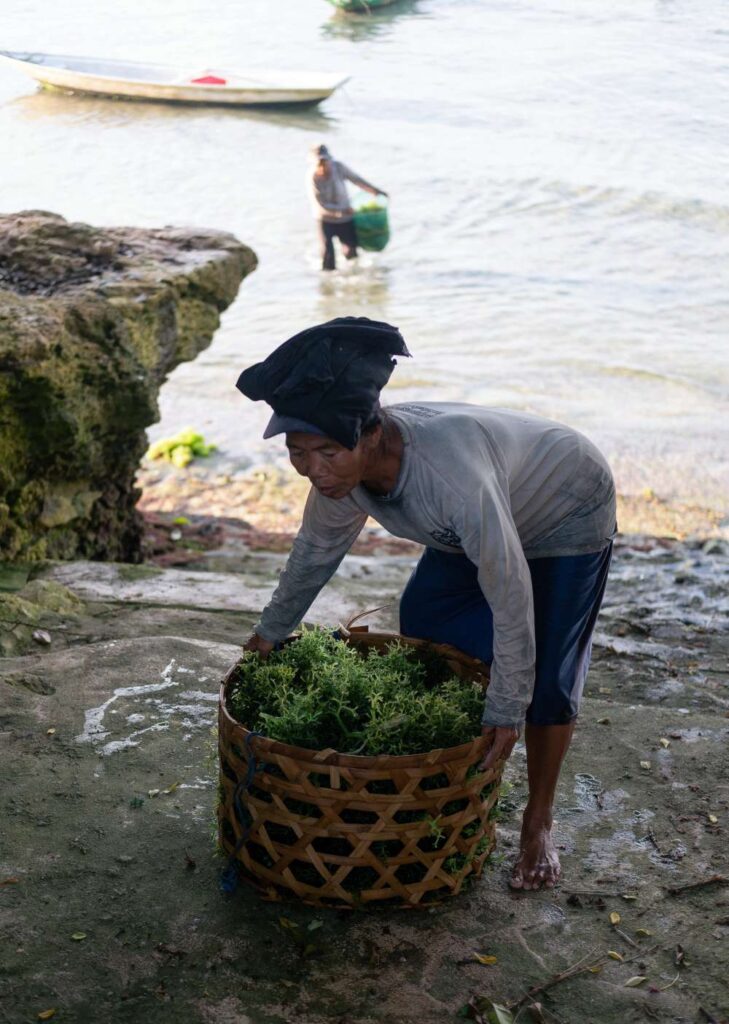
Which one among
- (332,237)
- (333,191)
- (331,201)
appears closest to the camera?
(333,191)

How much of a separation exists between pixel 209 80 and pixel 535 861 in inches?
880

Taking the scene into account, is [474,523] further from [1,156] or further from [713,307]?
[1,156]

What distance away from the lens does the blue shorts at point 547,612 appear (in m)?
2.82

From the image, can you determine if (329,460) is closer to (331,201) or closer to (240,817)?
(240,817)

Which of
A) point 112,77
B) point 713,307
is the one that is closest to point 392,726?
point 713,307

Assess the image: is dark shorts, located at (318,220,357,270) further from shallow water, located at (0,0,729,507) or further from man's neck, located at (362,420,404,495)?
man's neck, located at (362,420,404,495)

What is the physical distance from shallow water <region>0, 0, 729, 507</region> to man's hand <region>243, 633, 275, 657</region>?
283 inches

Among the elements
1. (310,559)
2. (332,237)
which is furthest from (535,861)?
(332,237)

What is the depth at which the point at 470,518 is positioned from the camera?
2.43m

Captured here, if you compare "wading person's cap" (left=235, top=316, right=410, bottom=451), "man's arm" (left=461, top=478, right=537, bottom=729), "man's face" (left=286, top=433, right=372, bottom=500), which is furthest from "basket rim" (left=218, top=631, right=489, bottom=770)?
"wading person's cap" (left=235, top=316, right=410, bottom=451)

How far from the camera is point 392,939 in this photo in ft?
8.42

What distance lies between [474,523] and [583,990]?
43.0 inches

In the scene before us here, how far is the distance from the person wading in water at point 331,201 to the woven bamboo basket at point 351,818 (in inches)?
525

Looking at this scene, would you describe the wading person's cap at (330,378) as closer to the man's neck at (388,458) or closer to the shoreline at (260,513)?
the man's neck at (388,458)
